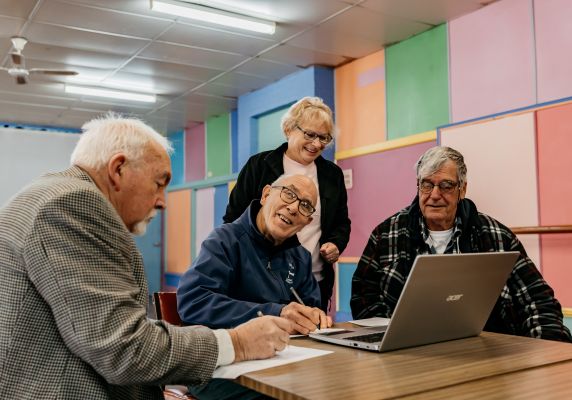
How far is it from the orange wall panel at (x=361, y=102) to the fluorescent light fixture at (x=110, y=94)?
228cm

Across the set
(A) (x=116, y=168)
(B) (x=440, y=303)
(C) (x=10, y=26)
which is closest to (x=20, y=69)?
(C) (x=10, y=26)


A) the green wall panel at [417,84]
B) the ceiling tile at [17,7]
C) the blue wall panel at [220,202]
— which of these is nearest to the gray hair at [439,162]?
the green wall panel at [417,84]

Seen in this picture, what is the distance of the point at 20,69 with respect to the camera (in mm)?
4926

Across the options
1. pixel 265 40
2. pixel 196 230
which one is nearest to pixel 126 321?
pixel 265 40

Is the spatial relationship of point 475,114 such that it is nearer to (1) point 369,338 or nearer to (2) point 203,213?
(1) point 369,338

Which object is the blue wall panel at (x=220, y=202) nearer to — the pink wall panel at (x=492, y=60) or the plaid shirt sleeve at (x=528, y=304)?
the pink wall panel at (x=492, y=60)

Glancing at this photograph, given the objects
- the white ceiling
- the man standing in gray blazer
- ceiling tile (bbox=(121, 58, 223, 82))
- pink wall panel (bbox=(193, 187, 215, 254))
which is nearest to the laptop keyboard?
the man standing in gray blazer

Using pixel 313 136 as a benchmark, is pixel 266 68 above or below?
above

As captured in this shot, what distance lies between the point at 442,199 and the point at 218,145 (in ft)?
17.9

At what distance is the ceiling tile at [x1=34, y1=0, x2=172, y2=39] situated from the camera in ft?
13.2

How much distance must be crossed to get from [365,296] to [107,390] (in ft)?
3.91

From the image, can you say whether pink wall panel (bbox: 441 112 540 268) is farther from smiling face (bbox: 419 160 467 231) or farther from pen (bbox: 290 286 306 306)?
pen (bbox: 290 286 306 306)

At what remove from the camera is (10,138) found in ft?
25.9

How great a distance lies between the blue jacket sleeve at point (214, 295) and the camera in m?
1.50
